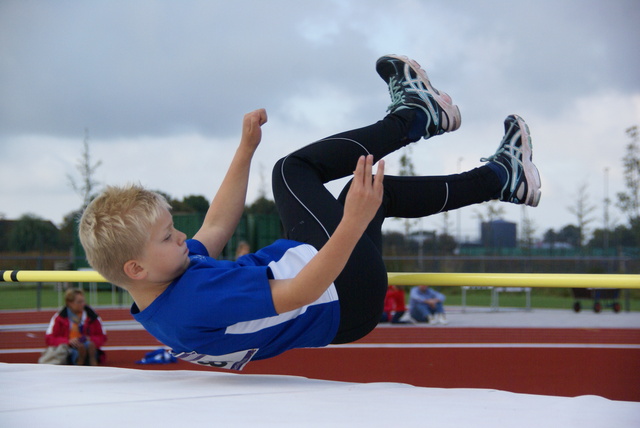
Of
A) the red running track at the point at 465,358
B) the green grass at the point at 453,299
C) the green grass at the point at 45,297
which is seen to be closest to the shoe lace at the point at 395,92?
the red running track at the point at 465,358

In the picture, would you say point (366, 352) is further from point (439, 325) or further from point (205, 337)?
point (205, 337)

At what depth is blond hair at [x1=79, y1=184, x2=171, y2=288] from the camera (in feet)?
5.13

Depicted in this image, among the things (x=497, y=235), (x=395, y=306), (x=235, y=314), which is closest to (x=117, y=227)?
(x=235, y=314)

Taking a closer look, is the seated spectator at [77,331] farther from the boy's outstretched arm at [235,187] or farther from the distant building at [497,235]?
the distant building at [497,235]

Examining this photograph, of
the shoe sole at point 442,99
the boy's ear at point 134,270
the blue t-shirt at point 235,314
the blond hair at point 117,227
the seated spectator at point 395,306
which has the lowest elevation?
the seated spectator at point 395,306

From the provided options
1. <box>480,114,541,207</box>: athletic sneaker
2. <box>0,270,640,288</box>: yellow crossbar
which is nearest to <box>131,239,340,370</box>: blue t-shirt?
<box>0,270,640,288</box>: yellow crossbar

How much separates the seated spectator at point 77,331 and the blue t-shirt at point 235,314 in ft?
15.9

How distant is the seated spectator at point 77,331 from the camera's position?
630 centimetres

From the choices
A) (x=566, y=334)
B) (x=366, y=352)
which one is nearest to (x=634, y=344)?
(x=566, y=334)

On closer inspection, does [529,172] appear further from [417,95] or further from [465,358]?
[465,358]

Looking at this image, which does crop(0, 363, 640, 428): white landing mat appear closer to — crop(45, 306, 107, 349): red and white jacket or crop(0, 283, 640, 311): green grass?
crop(45, 306, 107, 349): red and white jacket

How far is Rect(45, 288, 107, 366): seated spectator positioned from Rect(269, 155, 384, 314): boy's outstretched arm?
535 centimetres

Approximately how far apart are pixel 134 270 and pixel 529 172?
4.82 ft

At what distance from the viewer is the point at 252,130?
7.26ft
